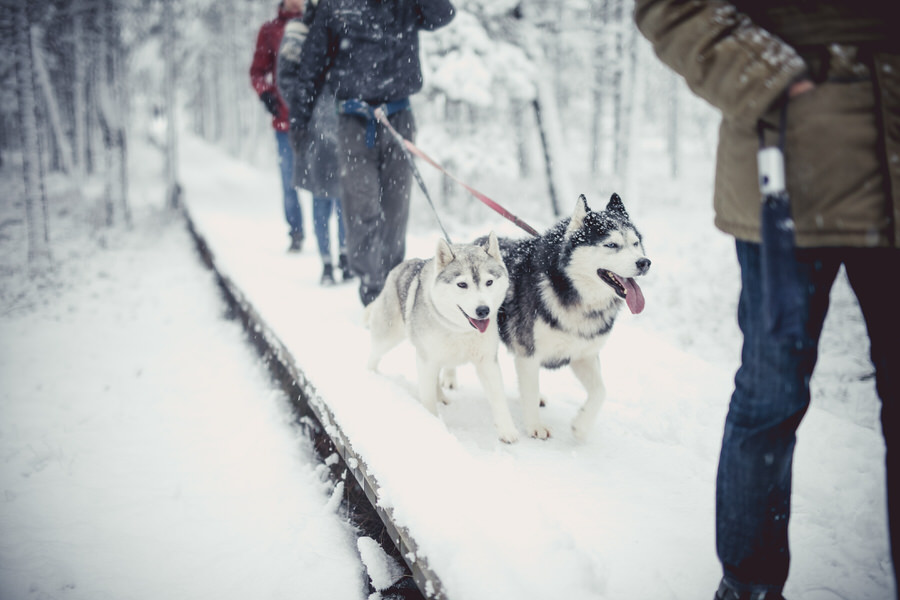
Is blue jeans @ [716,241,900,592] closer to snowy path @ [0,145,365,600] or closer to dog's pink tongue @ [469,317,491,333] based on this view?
dog's pink tongue @ [469,317,491,333]

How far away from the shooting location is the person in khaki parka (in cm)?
107

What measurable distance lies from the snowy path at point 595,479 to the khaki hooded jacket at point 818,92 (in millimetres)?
1183

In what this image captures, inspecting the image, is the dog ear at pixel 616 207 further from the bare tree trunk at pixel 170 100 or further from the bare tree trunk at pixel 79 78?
the bare tree trunk at pixel 170 100

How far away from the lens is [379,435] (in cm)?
221

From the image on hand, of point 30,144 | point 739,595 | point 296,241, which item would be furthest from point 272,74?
point 739,595

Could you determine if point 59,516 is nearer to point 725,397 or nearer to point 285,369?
point 285,369

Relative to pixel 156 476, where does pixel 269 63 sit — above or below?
above

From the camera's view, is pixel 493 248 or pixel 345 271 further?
pixel 345 271

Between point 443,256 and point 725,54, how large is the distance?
Answer: 1789mm

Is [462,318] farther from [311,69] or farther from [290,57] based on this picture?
[290,57]

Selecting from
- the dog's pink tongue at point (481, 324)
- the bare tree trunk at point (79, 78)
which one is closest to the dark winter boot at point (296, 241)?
the dog's pink tongue at point (481, 324)

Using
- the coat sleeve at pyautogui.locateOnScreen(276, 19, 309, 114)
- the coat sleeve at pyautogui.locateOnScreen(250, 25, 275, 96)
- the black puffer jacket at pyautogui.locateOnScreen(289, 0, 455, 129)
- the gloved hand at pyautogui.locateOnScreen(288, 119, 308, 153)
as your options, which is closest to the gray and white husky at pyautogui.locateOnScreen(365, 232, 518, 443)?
the black puffer jacket at pyautogui.locateOnScreen(289, 0, 455, 129)

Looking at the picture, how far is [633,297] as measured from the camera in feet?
7.73

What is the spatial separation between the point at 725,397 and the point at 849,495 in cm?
94
